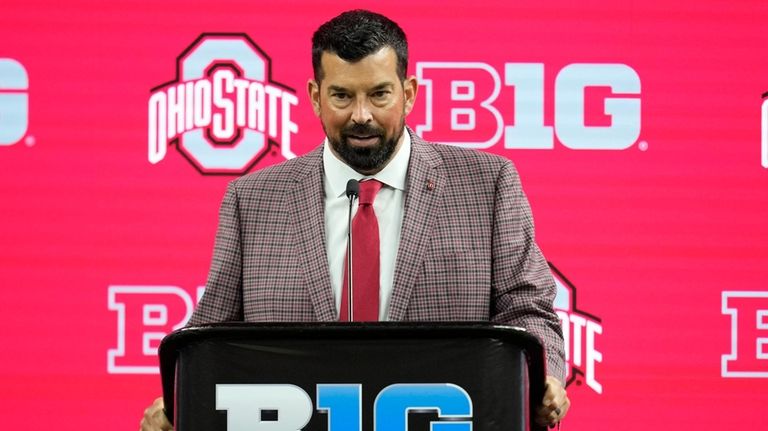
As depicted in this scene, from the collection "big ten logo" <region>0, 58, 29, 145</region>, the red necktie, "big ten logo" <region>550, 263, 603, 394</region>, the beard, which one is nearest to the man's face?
the beard

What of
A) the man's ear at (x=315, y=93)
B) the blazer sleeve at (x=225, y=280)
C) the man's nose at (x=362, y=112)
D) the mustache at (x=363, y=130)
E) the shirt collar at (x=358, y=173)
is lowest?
the blazer sleeve at (x=225, y=280)

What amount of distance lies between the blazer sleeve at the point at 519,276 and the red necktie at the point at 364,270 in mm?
207

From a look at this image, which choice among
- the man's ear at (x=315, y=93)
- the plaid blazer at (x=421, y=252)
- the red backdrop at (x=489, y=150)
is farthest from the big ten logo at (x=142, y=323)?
the man's ear at (x=315, y=93)

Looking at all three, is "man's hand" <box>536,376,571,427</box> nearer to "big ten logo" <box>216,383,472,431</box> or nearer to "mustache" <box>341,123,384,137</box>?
"big ten logo" <box>216,383,472,431</box>

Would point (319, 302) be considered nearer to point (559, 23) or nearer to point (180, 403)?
point (180, 403)

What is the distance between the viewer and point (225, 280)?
6.61 ft

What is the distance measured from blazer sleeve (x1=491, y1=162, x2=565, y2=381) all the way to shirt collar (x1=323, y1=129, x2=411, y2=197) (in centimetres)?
18

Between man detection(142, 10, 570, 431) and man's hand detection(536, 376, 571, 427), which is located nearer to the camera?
man's hand detection(536, 376, 571, 427)

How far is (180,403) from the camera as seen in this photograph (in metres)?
1.49

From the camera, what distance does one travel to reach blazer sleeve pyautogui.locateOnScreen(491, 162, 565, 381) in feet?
6.12

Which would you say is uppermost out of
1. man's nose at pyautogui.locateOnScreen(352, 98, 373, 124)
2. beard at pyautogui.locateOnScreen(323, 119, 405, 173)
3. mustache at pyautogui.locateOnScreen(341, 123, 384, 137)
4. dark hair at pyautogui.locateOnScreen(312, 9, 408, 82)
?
dark hair at pyautogui.locateOnScreen(312, 9, 408, 82)

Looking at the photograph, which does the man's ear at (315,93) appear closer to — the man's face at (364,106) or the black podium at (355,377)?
the man's face at (364,106)

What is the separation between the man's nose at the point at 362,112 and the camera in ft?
6.40

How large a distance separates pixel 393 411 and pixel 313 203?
2.15 ft
